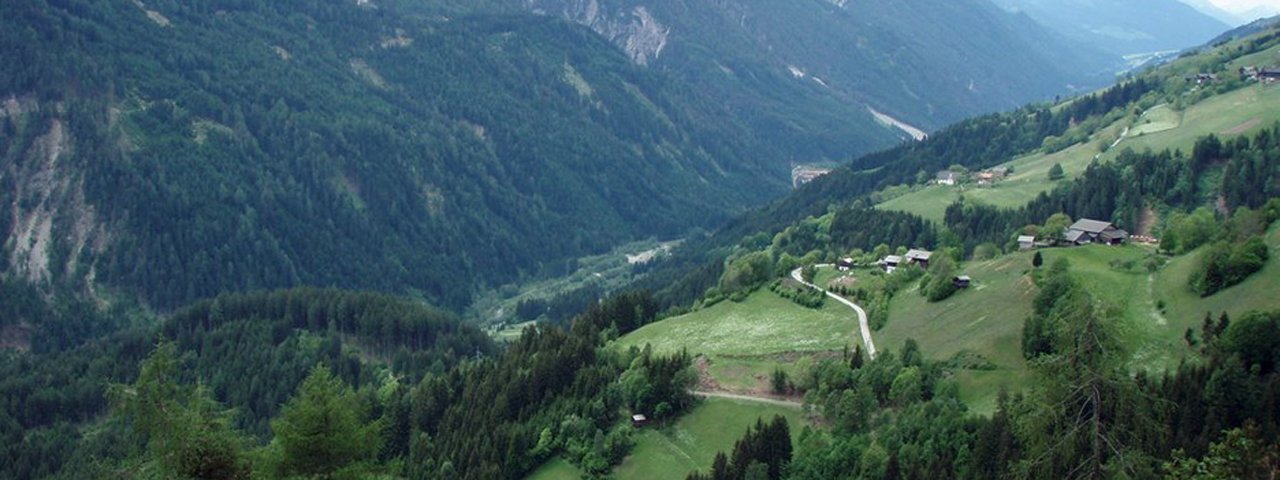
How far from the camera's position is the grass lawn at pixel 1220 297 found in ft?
278

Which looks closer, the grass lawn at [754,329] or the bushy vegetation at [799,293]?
the grass lawn at [754,329]

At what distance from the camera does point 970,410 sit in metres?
88.0

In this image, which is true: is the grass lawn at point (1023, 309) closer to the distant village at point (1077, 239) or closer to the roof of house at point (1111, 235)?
the distant village at point (1077, 239)

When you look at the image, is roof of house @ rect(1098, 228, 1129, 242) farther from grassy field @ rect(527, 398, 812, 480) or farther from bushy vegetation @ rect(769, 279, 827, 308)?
grassy field @ rect(527, 398, 812, 480)

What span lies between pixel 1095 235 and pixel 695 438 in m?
54.4

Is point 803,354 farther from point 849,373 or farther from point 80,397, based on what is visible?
point 80,397

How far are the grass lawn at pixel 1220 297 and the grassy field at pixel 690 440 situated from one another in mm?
31875

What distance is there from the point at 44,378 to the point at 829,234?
128 metres

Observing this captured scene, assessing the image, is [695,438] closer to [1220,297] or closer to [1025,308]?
[1025,308]

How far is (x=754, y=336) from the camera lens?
12681 centimetres

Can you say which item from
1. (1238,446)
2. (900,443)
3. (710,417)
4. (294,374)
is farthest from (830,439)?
(294,374)

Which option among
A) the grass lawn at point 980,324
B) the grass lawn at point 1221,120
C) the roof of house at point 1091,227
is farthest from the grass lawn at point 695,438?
the grass lawn at point 1221,120

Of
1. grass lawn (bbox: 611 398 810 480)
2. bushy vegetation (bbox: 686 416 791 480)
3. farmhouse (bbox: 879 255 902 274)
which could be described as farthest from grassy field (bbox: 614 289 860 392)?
bushy vegetation (bbox: 686 416 791 480)

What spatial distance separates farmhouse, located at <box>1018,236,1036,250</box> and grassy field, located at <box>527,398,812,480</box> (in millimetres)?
42604
